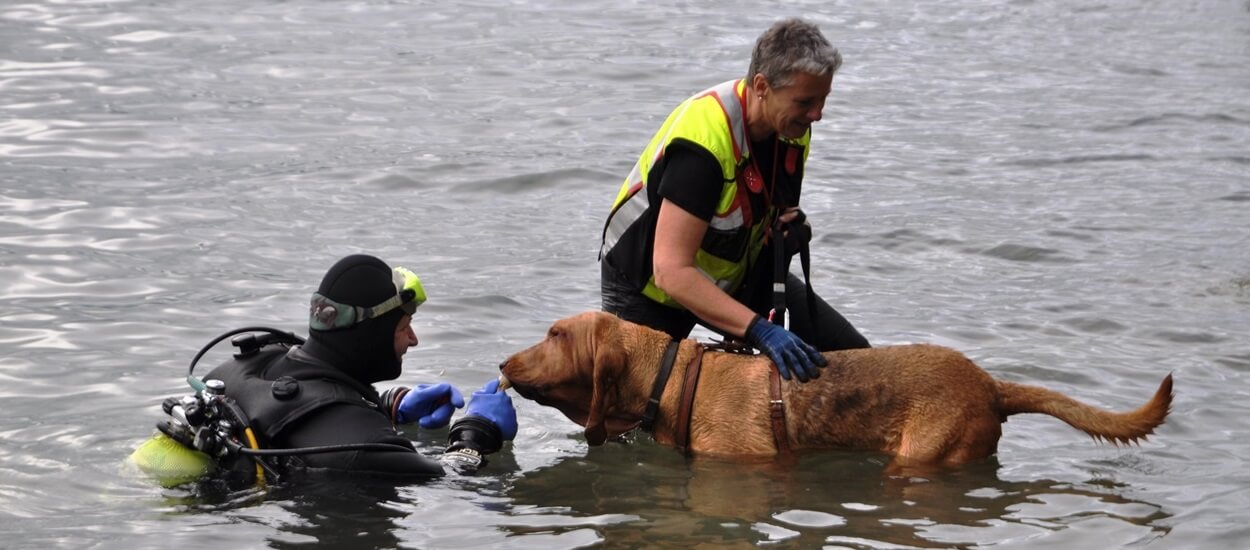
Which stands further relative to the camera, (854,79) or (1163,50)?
(1163,50)

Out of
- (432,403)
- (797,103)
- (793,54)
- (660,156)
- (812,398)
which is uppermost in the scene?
(793,54)

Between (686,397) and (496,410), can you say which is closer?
(686,397)

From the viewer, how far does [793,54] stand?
7023 millimetres

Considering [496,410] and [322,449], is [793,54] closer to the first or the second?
[496,410]

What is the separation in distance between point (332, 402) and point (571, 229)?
6782 millimetres

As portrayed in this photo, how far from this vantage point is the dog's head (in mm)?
7402

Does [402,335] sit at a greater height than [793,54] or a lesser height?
lesser

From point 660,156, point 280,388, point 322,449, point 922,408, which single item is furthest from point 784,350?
point 280,388

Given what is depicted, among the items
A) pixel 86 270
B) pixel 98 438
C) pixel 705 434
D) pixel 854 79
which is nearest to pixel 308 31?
pixel 854 79

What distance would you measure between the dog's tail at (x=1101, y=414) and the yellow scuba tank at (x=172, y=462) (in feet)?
12.0

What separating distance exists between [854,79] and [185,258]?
1160 centimetres

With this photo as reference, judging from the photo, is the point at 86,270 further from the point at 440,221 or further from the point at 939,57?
the point at 939,57

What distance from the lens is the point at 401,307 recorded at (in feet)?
24.5

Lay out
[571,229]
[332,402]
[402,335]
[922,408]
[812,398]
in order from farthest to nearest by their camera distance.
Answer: [571,229] < [402,335] < [812,398] < [922,408] < [332,402]
